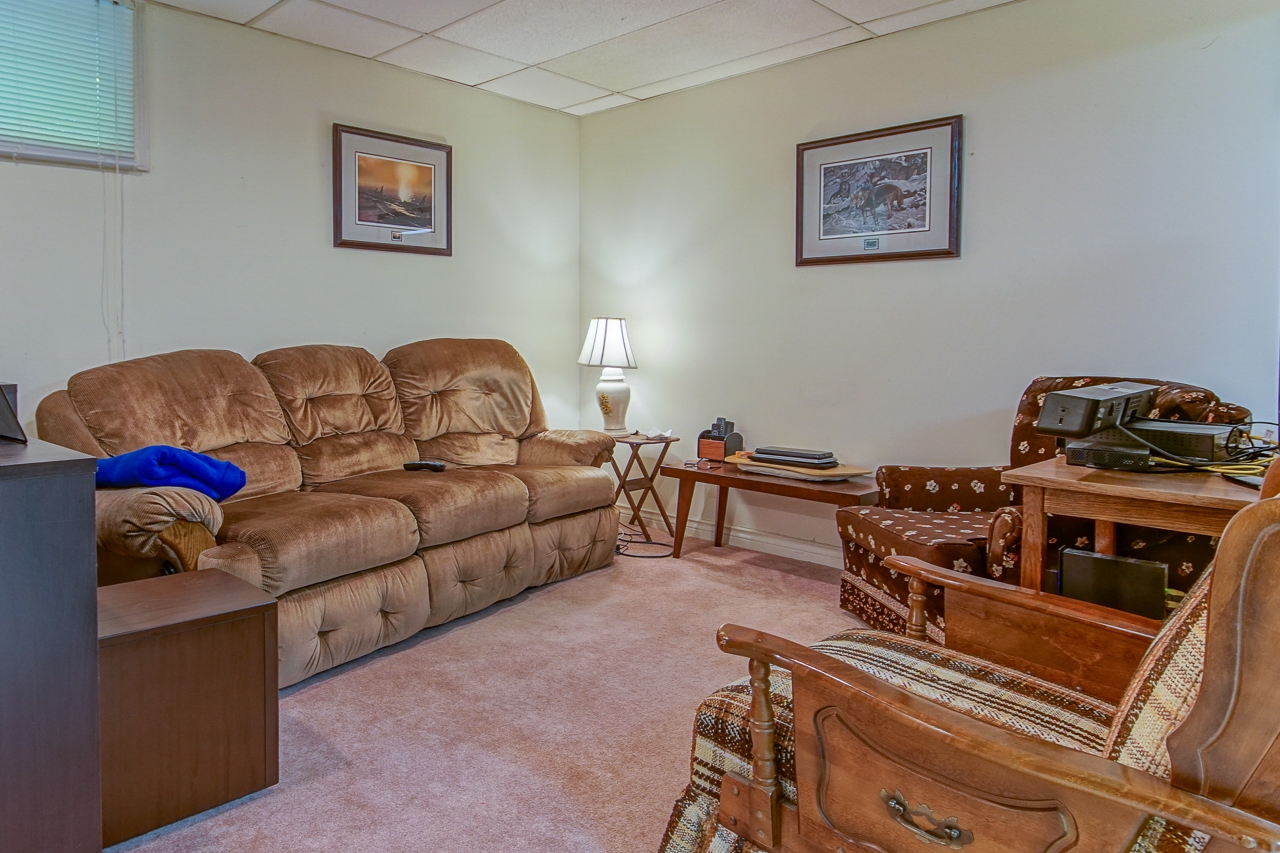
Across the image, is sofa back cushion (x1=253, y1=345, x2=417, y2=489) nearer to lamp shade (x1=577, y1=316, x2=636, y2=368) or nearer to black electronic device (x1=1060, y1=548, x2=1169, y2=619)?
lamp shade (x1=577, y1=316, x2=636, y2=368)

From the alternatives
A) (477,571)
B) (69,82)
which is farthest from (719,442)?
(69,82)

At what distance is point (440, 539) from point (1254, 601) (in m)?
2.64

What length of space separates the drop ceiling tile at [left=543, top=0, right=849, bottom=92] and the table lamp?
4.21 feet

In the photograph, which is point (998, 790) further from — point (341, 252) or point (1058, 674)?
point (341, 252)

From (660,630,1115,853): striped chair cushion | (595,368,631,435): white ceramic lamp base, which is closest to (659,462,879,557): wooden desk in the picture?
(595,368,631,435): white ceramic lamp base

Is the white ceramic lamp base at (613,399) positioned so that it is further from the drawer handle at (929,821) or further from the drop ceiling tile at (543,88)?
the drawer handle at (929,821)

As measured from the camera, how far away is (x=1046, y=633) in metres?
1.67

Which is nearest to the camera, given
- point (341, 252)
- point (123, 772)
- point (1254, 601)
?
point (1254, 601)

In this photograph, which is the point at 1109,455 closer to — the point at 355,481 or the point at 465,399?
the point at 355,481

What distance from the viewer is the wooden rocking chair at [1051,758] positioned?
2.74 ft

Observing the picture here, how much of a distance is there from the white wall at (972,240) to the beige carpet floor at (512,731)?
3.50 ft

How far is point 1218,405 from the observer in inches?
102

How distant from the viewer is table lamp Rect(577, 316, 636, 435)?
178 inches

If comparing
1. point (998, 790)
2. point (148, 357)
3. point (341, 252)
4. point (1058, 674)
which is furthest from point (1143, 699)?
point (341, 252)
